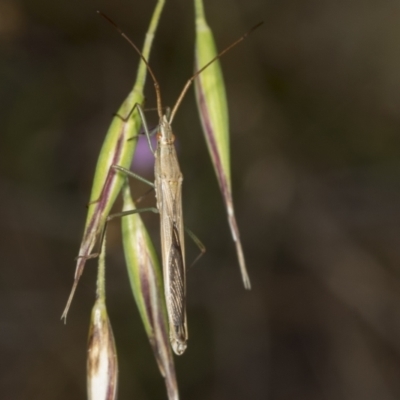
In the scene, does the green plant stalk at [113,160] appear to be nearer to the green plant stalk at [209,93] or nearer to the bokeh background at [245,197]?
the green plant stalk at [209,93]

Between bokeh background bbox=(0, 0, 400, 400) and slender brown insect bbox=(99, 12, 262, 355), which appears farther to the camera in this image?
bokeh background bbox=(0, 0, 400, 400)

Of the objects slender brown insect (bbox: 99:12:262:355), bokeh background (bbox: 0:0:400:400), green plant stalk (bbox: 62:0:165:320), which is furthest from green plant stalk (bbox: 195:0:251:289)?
bokeh background (bbox: 0:0:400:400)

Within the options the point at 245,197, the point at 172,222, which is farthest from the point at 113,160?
the point at 245,197

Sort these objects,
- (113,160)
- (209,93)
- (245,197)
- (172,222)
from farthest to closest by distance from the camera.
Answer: (245,197), (172,222), (209,93), (113,160)

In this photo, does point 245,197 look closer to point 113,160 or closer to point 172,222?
point 172,222

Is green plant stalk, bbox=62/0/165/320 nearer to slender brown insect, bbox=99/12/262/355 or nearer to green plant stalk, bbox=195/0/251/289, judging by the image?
slender brown insect, bbox=99/12/262/355

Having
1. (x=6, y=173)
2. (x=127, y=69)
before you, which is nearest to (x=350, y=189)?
(x=127, y=69)
